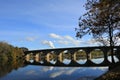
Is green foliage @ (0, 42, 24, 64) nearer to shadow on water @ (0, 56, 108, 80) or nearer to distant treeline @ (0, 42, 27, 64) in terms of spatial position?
distant treeline @ (0, 42, 27, 64)

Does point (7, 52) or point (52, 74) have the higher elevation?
point (7, 52)

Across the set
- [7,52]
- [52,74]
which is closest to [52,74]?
[52,74]

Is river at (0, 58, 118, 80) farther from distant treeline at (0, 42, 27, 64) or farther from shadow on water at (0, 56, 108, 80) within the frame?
distant treeline at (0, 42, 27, 64)

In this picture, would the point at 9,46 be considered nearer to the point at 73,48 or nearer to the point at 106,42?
the point at 73,48

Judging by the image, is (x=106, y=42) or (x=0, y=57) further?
(x=0, y=57)

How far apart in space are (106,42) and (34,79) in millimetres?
13178

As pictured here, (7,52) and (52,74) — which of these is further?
(7,52)

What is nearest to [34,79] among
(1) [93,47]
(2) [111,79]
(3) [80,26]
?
(3) [80,26]

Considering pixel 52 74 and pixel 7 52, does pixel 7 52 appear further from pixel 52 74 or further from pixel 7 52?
pixel 52 74

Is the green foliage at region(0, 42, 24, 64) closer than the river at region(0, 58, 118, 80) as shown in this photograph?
No

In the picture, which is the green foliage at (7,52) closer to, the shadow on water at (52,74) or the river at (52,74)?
the shadow on water at (52,74)

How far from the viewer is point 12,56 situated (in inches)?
4390

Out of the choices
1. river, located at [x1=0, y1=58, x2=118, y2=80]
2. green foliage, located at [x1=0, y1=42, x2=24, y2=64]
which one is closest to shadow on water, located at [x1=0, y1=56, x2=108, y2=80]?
river, located at [x1=0, y1=58, x2=118, y2=80]

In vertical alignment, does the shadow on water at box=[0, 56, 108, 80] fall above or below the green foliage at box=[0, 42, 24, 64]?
below
